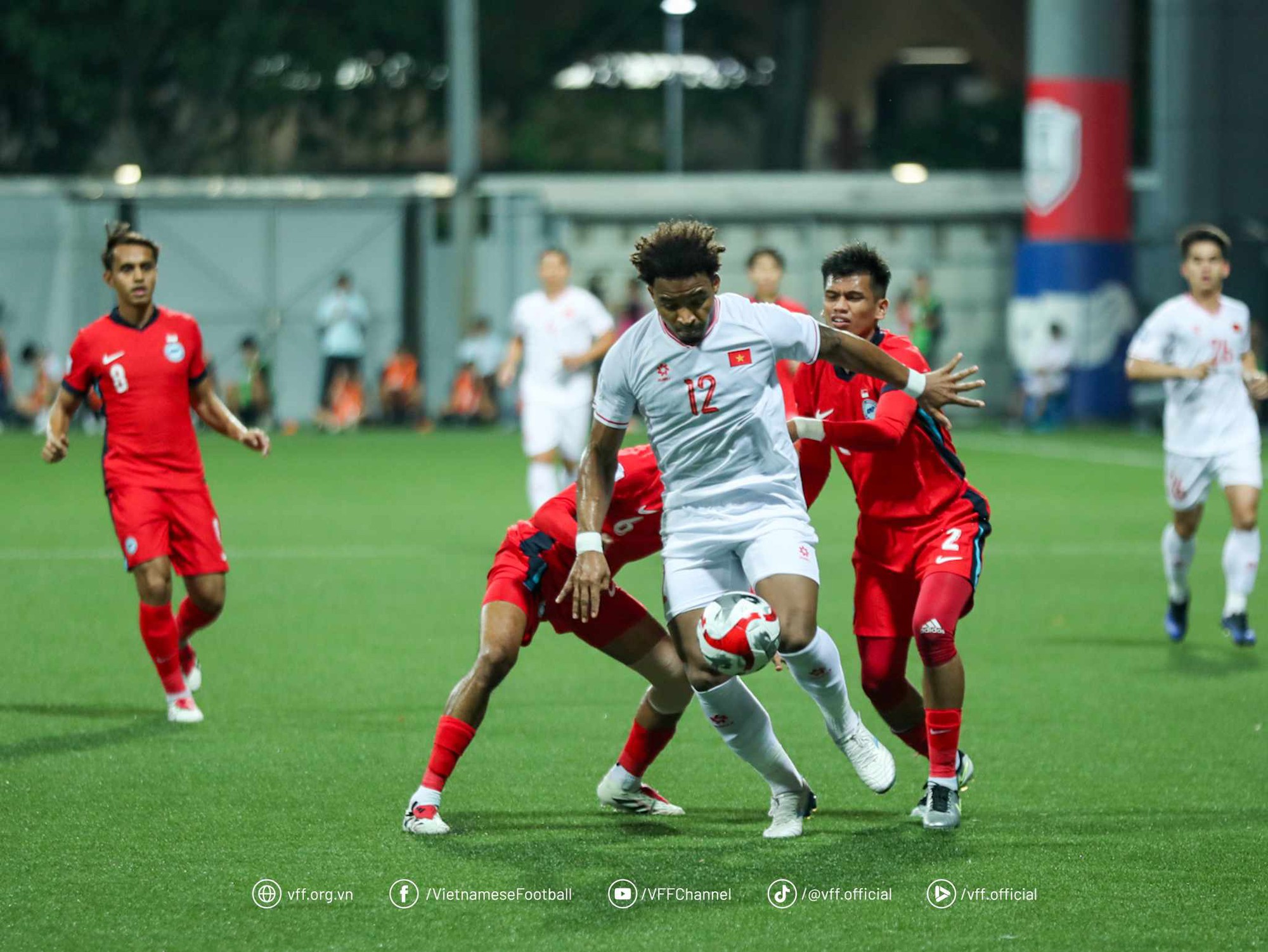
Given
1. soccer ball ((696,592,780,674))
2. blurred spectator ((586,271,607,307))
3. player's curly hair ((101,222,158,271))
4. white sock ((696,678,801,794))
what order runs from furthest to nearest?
blurred spectator ((586,271,607,307)), player's curly hair ((101,222,158,271)), white sock ((696,678,801,794)), soccer ball ((696,592,780,674))

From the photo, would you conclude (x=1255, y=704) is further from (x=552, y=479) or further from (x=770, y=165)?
(x=770, y=165)

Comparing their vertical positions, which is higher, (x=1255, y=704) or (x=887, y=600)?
(x=887, y=600)

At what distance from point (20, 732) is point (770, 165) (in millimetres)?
35539

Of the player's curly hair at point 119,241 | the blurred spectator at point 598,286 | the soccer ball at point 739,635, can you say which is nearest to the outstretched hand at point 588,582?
the soccer ball at point 739,635

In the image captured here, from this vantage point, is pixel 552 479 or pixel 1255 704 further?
pixel 552 479

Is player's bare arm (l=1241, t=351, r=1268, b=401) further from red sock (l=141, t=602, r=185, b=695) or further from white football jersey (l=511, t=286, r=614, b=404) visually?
red sock (l=141, t=602, r=185, b=695)

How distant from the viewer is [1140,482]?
813 inches

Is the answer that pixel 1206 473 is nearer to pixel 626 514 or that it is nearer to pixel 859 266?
pixel 859 266

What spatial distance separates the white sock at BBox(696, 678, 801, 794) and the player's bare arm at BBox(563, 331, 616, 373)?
803cm

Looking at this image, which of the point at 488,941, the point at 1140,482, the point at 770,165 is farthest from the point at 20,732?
the point at 770,165

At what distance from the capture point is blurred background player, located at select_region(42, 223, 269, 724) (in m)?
8.50

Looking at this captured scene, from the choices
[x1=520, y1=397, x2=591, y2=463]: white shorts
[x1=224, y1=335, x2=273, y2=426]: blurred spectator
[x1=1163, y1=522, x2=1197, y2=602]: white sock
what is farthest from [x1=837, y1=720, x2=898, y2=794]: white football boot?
[x1=224, y1=335, x2=273, y2=426]: blurred spectator

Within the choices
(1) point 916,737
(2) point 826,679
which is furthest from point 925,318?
(2) point 826,679

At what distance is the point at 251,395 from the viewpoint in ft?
97.3
